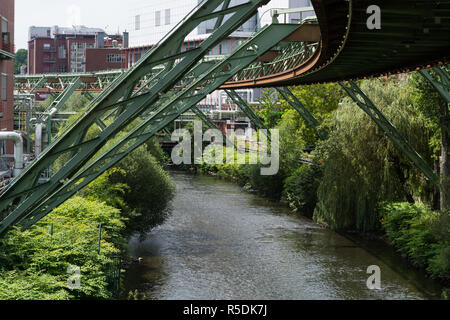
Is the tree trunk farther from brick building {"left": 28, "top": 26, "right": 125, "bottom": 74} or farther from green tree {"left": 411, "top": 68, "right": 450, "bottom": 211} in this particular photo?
brick building {"left": 28, "top": 26, "right": 125, "bottom": 74}

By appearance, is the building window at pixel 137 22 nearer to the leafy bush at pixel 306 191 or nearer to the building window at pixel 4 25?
the leafy bush at pixel 306 191

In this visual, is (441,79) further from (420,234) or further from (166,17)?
(166,17)

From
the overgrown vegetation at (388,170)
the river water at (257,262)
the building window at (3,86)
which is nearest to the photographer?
the river water at (257,262)

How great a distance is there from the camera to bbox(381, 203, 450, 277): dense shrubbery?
21297 mm

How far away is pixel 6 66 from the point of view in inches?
1099

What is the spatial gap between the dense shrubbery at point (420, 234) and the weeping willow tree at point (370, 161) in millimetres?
1114

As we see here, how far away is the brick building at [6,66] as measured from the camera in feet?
85.7

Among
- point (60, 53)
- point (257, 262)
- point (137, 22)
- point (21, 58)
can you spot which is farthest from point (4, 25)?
point (21, 58)

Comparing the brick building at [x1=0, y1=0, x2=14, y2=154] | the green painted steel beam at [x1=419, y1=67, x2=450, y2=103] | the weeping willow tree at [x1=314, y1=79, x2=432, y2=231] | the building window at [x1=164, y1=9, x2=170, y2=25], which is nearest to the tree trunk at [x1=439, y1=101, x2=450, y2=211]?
the weeping willow tree at [x1=314, y1=79, x2=432, y2=231]

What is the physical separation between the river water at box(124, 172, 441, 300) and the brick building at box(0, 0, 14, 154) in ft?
24.3

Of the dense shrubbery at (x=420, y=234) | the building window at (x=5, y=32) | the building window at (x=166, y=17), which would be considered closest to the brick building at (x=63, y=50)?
the building window at (x=166, y=17)

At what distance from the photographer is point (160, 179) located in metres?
27.8

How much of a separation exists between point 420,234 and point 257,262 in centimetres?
610
